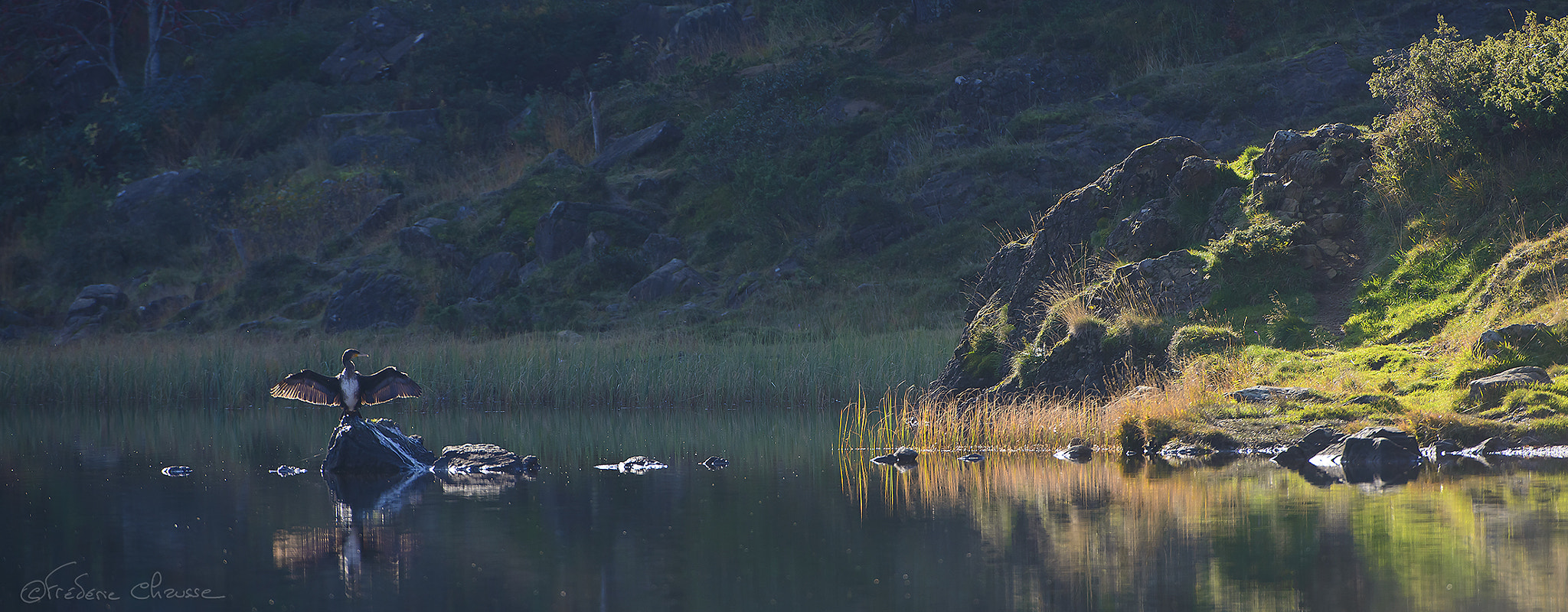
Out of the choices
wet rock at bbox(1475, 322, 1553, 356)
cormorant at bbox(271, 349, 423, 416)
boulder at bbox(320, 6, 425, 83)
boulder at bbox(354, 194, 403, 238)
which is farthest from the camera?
boulder at bbox(320, 6, 425, 83)

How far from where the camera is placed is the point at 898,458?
1466 cm

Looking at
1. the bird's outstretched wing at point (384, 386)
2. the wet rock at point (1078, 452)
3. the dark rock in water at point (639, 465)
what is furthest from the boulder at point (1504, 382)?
the bird's outstretched wing at point (384, 386)

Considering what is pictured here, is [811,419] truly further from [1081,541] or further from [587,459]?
[1081,541]

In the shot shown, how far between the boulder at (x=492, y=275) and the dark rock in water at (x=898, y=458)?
23389 millimetres

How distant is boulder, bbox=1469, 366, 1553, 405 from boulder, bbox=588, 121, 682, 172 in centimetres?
3103

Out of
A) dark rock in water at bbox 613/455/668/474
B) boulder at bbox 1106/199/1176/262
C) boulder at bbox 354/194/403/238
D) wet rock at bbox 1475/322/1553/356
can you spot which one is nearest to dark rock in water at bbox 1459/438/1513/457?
wet rock at bbox 1475/322/1553/356

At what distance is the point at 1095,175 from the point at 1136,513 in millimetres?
24366

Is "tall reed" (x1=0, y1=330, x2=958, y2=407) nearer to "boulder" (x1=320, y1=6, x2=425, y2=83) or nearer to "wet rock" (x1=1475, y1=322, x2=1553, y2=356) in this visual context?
"wet rock" (x1=1475, y1=322, x2=1553, y2=356)

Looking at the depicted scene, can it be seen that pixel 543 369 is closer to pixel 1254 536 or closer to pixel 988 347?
pixel 988 347

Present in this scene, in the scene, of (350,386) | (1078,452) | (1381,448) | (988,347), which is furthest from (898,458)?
(350,386)

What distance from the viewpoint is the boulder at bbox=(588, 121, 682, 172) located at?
136 feet

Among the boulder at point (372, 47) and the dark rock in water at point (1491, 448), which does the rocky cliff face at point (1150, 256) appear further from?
the boulder at point (372, 47)

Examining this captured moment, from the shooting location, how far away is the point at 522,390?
77.7 feet

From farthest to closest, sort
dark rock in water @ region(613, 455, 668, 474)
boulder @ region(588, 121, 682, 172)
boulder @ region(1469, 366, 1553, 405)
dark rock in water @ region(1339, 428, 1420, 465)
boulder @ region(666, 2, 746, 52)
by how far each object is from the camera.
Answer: boulder @ region(666, 2, 746, 52) → boulder @ region(588, 121, 682, 172) → dark rock in water @ region(613, 455, 668, 474) → boulder @ region(1469, 366, 1553, 405) → dark rock in water @ region(1339, 428, 1420, 465)
